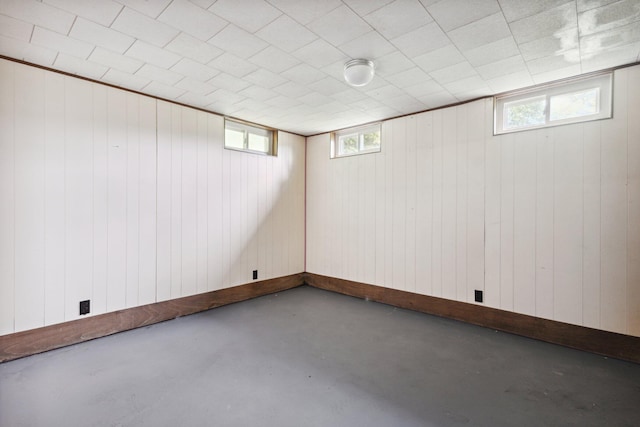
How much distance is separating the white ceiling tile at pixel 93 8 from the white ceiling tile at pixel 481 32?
7.47 ft

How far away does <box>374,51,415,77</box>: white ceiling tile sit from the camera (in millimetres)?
2488

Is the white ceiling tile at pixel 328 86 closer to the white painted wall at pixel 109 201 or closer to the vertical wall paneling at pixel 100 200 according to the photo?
the white painted wall at pixel 109 201

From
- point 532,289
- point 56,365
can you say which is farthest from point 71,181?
point 532,289

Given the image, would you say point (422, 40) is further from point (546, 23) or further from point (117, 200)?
point (117, 200)

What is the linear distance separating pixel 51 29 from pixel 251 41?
140 centimetres

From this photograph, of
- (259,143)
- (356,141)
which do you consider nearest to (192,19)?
(259,143)

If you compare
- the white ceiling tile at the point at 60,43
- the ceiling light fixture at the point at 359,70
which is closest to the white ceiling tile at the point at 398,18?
the ceiling light fixture at the point at 359,70

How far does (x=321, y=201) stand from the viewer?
5.09 meters

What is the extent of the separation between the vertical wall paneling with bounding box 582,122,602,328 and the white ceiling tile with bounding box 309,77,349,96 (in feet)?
7.72

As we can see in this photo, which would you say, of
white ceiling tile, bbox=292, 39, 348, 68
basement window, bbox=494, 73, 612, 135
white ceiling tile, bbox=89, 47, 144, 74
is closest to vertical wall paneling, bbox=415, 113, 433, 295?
basement window, bbox=494, 73, 612, 135

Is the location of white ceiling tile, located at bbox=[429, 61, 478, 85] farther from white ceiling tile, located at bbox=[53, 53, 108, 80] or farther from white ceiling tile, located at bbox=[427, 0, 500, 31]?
white ceiling tile, located at bbox=[53, 53, 108, 80]

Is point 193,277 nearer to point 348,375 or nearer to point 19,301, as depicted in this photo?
point 19,301

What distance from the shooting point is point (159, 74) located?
2834mm

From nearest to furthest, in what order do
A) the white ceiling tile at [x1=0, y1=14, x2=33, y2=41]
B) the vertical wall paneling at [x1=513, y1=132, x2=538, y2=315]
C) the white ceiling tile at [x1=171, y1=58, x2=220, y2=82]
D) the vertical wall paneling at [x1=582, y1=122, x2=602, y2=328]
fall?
the white ceiling tile at [x1=0, y1=14, x2=33, y2=41] < the white ceiling tile at [x1=171, y1=58, x2=220, y2=82] < the vertical wall paneling at [x1=582, y1=122, x2=602, y2=328] < the vertical wall paneling at [x1=513, y1=132, x2=538, y2=315]
